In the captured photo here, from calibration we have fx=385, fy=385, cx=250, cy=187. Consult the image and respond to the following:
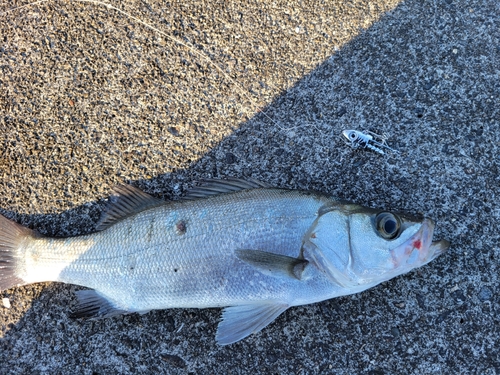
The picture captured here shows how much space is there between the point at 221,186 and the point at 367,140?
3.19 feet

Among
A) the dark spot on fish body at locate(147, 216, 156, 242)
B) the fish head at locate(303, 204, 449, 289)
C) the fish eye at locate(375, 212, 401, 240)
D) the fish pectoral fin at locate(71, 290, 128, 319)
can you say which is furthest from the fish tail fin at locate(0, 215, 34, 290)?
the fish eye at locate(375, 212, 401, 240)

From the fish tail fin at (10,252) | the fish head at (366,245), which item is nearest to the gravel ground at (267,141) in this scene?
the fish tail fin at (10,252)

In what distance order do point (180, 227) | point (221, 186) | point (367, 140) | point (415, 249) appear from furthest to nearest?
point (367, 140), point (221, 186), point (180, 227), point (415, 249)

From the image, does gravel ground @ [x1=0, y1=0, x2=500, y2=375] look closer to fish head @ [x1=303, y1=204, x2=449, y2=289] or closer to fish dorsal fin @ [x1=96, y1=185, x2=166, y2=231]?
fish dorsal fin @ [x1=96, y1=185, x2=166, y2=231]

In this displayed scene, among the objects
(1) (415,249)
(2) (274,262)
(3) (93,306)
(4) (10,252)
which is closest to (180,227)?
(2) (274,262)

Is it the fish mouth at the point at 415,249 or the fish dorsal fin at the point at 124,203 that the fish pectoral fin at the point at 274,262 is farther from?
the fish dorsal fin at the point at 124,203

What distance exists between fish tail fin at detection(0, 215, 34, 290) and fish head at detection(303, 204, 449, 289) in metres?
1.73

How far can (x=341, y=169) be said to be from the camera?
8.07 feet

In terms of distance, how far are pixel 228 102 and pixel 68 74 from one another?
3.63ft

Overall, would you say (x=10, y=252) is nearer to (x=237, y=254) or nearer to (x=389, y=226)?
(x=237, y=254)

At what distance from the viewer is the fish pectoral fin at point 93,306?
2.24 m

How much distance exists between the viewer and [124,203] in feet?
7.70

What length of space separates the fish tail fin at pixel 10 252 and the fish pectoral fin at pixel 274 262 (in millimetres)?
1380

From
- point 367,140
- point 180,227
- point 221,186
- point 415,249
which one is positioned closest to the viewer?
point 415,249
